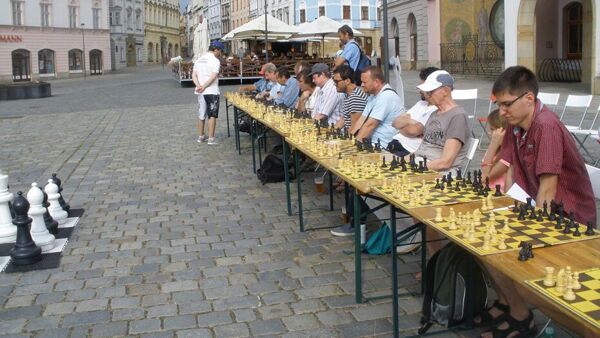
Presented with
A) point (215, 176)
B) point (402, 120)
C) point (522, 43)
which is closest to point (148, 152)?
point (215, 176)

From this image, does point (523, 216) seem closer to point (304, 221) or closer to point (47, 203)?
point (304, 221)

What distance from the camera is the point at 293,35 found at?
3036 cm

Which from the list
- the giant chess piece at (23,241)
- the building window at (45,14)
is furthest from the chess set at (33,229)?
Answer: the building window at (45,14)

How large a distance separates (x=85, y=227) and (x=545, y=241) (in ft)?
16.6

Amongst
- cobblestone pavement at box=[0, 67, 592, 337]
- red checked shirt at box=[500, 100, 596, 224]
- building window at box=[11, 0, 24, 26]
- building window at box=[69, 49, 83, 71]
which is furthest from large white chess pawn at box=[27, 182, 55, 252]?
building window at box=[69, 49, 83, 71]

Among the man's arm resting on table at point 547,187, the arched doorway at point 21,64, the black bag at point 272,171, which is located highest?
the arched doorway at point 21,64

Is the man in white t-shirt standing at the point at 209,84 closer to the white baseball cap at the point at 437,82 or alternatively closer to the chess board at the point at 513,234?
the white baseball cap at the point at 437,82

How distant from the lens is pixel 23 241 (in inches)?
215

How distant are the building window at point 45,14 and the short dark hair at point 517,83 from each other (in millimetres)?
51242

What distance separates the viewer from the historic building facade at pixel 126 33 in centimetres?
6494

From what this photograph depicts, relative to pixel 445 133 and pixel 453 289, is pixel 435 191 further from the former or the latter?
pixel 445 133

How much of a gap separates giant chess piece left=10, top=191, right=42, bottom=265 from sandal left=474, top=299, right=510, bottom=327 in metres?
3.57

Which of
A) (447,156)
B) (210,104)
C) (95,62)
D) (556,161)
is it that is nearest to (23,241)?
(447,156)

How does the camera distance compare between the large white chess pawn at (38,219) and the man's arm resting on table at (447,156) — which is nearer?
the man's arm resting on table at (447,156)
